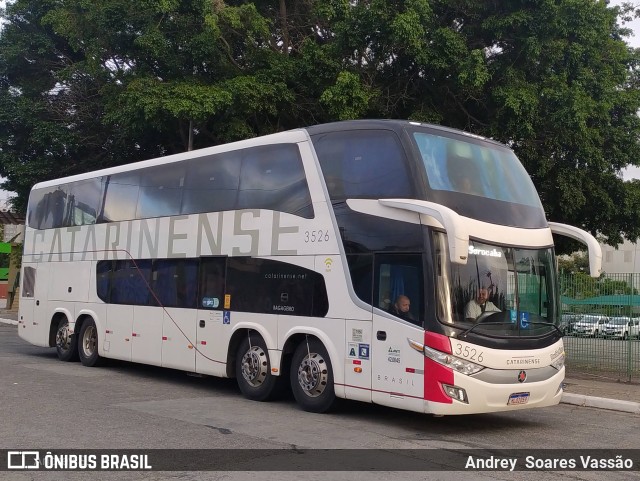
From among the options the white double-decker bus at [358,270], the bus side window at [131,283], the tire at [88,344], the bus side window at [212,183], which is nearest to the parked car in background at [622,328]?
the white double-decker bus at [358,270]

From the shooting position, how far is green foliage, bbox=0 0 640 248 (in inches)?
702

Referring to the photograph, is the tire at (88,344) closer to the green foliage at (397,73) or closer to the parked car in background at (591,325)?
the green foliage at (397,73)

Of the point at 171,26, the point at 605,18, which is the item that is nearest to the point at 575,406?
the point at 605,18

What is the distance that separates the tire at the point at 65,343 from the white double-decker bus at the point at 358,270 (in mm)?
2911

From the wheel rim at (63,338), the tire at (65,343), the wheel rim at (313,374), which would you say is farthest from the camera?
the wheel rim at (63,338)

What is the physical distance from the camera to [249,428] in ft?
31.3

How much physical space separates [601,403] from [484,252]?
491cm

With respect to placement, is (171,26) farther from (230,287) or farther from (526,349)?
(526,349)

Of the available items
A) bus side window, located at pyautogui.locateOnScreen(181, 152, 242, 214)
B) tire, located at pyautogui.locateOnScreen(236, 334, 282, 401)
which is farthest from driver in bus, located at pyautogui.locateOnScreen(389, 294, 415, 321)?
bus side window, located at pyautogui.locateOnScreen(181, 152, 242, 214)

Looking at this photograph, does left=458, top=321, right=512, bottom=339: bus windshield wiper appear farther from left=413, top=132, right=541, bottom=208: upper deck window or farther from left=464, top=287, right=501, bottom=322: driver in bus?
left=413, top=132, right=541, bottom=208: upper deck window

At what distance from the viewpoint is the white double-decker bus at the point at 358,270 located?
956cm

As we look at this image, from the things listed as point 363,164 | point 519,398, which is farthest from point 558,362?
point 363,164

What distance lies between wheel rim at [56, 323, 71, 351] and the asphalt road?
324 centimetres

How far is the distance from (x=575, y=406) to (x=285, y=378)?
17.4ft
